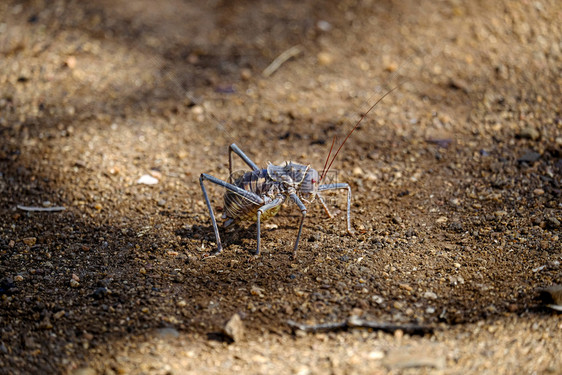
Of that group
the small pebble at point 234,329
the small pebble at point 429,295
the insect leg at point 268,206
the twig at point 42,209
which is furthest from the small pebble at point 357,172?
the twig at point 42,209

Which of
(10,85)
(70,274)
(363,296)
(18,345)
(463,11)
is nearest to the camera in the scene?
(18,345)

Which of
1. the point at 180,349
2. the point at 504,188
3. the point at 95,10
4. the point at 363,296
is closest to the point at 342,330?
the point at 363,296

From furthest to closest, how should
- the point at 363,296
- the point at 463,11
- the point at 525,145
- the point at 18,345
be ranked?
the point at 463,11 < the point at 525,145 < the point at 363,296 < the point at 18,345

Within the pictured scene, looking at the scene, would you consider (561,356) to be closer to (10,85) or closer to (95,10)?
(10,85)

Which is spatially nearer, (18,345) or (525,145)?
(18,345)

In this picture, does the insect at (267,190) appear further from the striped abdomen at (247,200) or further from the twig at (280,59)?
the twig at (280,59)

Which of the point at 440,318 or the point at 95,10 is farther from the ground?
the point at 95,10
